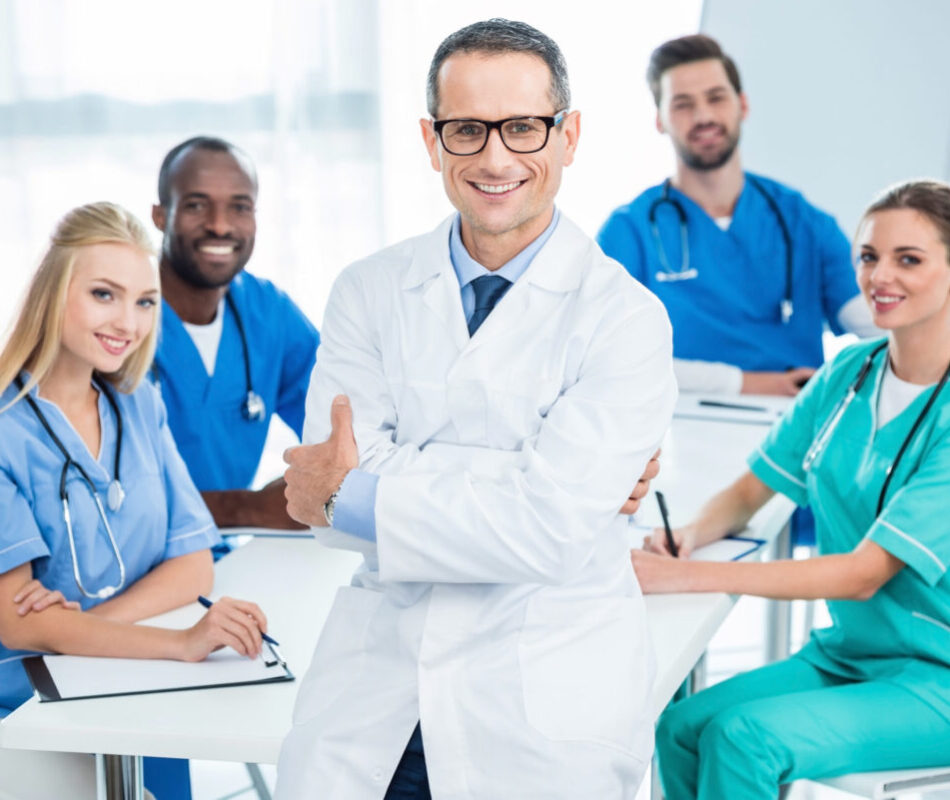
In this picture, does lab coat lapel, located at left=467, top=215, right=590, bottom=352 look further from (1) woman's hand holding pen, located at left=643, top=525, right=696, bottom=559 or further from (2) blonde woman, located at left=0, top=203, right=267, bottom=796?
(1) woman's hand holding pen, located at left=643, top=525, right=696, bottom=559

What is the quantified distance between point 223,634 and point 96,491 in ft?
1.11

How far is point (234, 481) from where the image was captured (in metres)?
2.36

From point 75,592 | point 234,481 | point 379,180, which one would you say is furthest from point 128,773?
point 379,180

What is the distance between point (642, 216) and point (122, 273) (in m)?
1.57

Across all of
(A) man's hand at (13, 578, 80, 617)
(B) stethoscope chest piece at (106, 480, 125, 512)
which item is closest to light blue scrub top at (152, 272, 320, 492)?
(B) stethoscope chest piece at (106, 480, 125, 512)

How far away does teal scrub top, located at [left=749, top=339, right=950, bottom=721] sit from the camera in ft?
5.28

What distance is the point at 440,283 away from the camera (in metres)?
1.26

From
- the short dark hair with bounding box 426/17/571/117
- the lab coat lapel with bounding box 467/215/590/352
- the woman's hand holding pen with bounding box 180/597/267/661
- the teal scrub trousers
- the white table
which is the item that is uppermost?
the short dark hair with bounding box 426/17/571/117

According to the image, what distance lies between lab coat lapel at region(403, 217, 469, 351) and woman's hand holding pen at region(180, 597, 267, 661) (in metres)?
0.46

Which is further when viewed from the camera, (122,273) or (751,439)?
(751,439)

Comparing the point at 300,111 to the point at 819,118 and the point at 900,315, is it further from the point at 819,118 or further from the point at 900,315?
the point at 900,315

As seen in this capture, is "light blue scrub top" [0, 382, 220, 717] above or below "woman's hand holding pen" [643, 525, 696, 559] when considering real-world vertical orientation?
above

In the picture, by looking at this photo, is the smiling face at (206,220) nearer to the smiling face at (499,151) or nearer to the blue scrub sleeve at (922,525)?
the smiling face at (499,151)

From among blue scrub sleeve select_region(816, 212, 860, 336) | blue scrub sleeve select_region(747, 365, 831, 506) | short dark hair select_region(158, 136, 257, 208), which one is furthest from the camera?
blue scrub sleeve select_region(816, 212, 860, 336)
